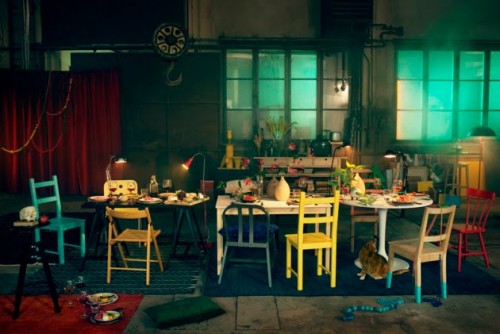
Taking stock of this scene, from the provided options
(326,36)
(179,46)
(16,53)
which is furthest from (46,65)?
(326,36)

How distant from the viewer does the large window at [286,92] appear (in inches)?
362

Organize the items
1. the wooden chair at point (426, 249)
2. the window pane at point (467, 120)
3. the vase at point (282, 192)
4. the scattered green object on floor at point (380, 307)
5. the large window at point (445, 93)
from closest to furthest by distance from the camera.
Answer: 1. the scattered green object on floor at point (380, 307)
2. the wooden chair at point (426, 249)
3. the vase at point (282, 192)
4. the large window at point (445, 93)
5. the window pane at point (467, 120)

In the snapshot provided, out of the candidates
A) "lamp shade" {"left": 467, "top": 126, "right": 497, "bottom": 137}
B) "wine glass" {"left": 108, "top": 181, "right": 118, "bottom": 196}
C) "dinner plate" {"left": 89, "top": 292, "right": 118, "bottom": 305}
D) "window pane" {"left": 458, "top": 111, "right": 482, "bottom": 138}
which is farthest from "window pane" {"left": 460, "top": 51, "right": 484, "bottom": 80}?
"dinner plate" {"left": 89, "top": 292, "right": 118, "bottom": 305}

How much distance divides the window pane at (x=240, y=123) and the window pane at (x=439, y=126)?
338 cm

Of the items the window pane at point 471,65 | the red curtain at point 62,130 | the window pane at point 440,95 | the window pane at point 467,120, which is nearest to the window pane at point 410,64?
the window pane at point 440,95

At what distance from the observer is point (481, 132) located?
886 centimetres

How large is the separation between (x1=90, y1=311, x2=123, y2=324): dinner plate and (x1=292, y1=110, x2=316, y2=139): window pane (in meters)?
5.70

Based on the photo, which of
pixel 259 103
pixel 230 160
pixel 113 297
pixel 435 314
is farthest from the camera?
pixel 259 103

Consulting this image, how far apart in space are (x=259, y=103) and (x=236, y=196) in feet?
12.8

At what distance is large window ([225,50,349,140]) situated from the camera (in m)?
9.20

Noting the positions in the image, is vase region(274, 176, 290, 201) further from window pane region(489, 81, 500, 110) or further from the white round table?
Answer: window pane region(489, 81, 500, 110)

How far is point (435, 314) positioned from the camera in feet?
14.2

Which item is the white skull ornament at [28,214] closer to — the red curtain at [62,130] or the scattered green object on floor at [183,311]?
the scattered green object on floor at [183,311]

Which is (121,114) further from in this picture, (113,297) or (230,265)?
(113,297)
